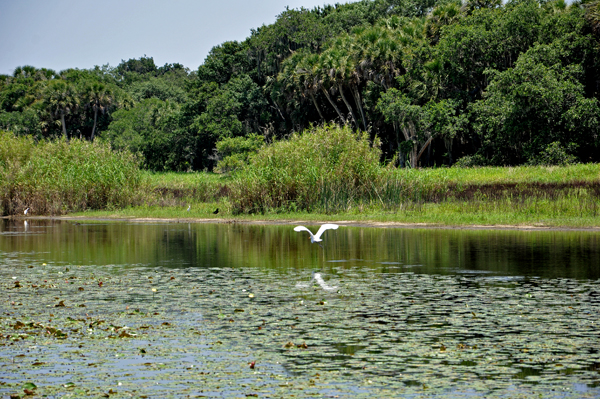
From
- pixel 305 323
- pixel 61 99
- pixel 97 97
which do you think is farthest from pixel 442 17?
pixel 305 323

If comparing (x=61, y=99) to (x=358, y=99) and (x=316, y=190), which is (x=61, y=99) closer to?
(x=358, y=99)

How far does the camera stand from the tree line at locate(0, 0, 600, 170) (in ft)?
136

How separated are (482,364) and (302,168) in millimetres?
24469

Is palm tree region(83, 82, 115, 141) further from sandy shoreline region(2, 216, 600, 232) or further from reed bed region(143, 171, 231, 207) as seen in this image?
sandy shoreline region(2, 216, 600, 232)

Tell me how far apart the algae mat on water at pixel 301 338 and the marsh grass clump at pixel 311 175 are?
58.5 feet

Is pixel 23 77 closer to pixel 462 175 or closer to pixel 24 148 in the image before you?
pixel 24 148

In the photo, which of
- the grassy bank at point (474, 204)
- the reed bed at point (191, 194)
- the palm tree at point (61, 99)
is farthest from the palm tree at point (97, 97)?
the grassy bank at point (474, 204)

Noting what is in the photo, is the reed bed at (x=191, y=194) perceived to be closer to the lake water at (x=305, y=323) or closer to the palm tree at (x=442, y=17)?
the lake water at (x=305, y=323)

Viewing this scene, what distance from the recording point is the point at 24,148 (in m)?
42.3

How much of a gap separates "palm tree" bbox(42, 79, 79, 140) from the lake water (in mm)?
63635

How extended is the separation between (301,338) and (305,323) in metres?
0.81

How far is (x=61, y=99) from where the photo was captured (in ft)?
256

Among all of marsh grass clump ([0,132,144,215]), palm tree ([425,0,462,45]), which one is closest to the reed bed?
marsh grass clump ([0,132,144,215])

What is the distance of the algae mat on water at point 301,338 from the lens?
6641 mm
